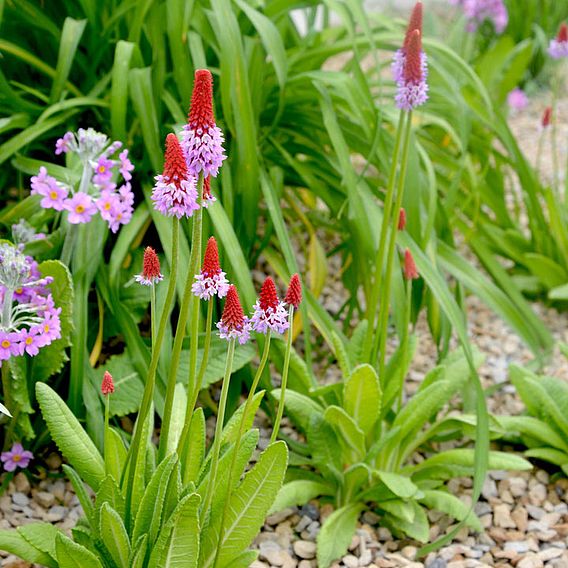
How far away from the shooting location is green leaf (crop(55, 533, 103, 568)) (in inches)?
66.1

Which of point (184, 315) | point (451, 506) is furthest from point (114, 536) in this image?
point (451, 506)

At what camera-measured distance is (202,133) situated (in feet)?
4.59

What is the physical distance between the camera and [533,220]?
3598mm

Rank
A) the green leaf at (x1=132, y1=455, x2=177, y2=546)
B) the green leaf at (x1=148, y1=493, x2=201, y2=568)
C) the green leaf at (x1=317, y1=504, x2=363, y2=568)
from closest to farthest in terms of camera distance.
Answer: the green leaf at (x1=148, y1=493, x2=201, y2=568) → the green leaf at (x1=132, y1=455, x2=177, y2=546) → the green leaf at (x1=317, y1=504, x2=363, y2=568)

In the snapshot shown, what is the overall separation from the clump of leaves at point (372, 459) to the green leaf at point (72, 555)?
60 centimetres

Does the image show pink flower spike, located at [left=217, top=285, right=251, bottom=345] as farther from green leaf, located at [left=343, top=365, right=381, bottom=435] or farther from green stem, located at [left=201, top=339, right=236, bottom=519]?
green leaf, located at [left=343, top=365, right=381, bottom=435]

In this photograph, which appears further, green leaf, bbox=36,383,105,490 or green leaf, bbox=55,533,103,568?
green leaf, bbox=36,383,105,490

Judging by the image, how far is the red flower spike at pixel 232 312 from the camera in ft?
4.83

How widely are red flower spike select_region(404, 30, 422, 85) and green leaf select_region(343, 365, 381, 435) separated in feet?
2.38

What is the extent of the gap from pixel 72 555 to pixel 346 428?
0.80 m

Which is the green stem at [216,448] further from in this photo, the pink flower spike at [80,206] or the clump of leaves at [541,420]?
the clump of leaves at [541,420]

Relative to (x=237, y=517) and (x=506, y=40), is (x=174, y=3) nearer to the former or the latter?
(x=237, y=517)

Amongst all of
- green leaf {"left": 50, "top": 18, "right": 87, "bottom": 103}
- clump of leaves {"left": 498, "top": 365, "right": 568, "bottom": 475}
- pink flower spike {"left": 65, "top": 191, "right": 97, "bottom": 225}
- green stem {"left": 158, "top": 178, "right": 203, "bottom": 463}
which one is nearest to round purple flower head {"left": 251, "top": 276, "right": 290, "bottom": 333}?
green stem {"left": 158, "top": 178, "right": 203, "bottom": 463}

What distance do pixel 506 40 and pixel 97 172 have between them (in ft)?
9.91
